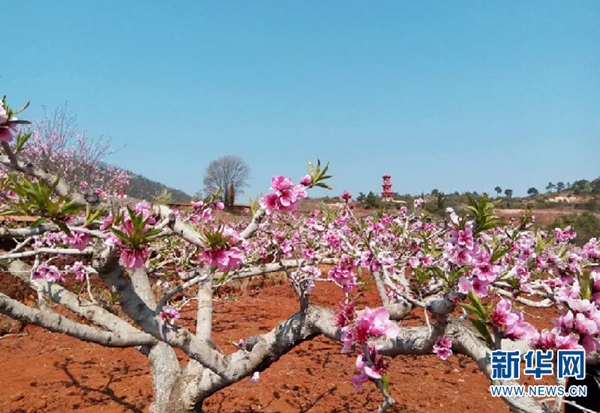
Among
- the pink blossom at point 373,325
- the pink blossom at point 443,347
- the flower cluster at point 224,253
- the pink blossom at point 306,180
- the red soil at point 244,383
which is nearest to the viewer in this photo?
the pink blossom at point 373,325

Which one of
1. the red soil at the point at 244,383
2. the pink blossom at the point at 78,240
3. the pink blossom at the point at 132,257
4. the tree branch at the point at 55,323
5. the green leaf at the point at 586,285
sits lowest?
the red soil at the point at 244,383

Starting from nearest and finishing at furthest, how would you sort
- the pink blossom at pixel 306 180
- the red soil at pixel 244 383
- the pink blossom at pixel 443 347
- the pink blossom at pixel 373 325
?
the pink blossom at pixel 373 325
the pink blossom at pixel 306 180
the pink blossom at pixel 443 347
the red soil at pixel 244 383

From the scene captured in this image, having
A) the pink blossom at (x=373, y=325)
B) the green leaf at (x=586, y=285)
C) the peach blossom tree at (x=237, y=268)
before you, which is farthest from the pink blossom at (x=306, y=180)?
the green leaf at (x=586, y=285)

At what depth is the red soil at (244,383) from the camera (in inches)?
140

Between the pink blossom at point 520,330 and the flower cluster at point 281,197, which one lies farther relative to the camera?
the flower cluster at point 281,197

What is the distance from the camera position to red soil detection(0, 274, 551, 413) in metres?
3.56

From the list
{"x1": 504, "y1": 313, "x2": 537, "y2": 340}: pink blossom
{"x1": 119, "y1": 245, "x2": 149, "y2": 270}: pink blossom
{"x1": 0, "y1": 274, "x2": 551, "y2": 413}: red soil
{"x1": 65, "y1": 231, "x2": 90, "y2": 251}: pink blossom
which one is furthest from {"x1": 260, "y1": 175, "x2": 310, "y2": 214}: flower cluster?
{"x1": 0, "y1": 274, "x2": 551, "y2": 413}: red soil

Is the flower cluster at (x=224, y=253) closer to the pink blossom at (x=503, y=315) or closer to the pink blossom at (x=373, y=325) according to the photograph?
the pink blossom at (x=373, y=325)

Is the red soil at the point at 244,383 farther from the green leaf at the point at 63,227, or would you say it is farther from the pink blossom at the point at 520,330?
the green leaf at the point at 63,227

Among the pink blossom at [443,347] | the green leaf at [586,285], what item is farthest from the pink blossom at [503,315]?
the pink blossom at [443,347]

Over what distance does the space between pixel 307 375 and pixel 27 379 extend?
3.20 meters

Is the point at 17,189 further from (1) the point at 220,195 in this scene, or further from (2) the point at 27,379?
(2) the point at 27,379

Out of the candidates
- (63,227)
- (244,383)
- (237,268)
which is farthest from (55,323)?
(244,383)

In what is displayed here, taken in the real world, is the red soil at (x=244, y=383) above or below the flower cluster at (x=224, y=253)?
below
